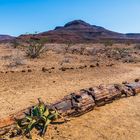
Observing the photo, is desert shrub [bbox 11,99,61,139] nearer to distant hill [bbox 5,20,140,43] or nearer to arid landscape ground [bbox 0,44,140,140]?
arid landscape ground [bbox 0,44,140,140]

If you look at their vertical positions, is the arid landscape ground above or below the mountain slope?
above

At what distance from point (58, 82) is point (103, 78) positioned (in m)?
2.29

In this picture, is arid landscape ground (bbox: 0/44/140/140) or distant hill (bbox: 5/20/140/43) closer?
arid landscape ground (bbox: 0/44/140/140)

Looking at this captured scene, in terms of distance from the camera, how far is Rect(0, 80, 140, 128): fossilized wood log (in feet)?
28.9

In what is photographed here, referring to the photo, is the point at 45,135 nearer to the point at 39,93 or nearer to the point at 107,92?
the point at 107,92

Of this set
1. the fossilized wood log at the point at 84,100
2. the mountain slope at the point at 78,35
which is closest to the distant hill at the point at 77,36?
the mountain slope at the point at 78,35

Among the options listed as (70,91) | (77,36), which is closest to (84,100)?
(70,91)

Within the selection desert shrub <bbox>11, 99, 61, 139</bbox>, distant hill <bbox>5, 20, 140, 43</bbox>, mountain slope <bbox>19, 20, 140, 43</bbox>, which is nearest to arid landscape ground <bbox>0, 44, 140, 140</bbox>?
desert shrub <bbox>11, 99, 61, 139</bbox>

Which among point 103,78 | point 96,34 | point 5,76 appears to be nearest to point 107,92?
point 103,78

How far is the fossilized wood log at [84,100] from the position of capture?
8.80 m

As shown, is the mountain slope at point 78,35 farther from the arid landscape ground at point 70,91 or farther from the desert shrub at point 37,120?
the desert shrub at point 37,120

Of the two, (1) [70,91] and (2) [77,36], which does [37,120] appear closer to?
(1) [70,91]

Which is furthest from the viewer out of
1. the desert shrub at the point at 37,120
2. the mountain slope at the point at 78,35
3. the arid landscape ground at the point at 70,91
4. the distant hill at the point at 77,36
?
the mountain slope at the point at 78,35

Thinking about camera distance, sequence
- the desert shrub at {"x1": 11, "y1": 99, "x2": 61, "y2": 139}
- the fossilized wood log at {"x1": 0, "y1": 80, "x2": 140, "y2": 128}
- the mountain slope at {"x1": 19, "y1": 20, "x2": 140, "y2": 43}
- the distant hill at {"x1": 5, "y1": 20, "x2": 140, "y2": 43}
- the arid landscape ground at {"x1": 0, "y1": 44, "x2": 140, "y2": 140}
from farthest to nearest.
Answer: the mountain slope at {"x1": 19, "y1": 20, "x2": 140, "y2": 43} → the distant hill at {"x1": 5, "y1": 20, "x2": 140, "y2": 43} → the fossilized wood log at {"x1": 0, "y1": 80, "x2": 140, "y2": 128} → the arid landscape ground at {"x1": 0, "y1": 44, "x2": 140, "y2": 140} → the desert shrub at {"x1": 11, "y1": 99, "x2": 61, "y2": 139}
